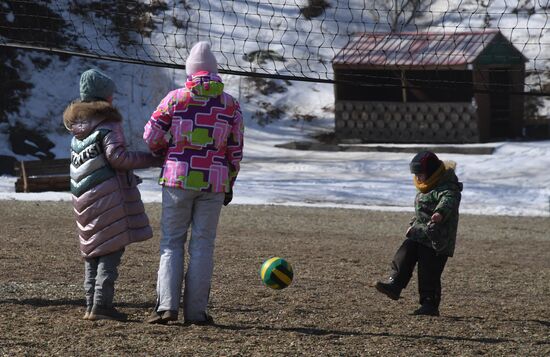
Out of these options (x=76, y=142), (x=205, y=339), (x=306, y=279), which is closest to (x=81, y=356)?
(x=205, y=339)

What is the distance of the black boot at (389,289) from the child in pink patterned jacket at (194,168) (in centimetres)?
145

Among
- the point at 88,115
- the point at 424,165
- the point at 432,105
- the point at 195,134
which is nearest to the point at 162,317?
the point at 195,134

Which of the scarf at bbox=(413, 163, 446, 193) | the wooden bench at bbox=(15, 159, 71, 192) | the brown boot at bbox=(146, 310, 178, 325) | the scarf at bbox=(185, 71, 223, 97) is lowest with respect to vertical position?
the brown boot at bbox=(146, 310, 178, 325)

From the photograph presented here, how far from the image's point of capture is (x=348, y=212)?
16203mm

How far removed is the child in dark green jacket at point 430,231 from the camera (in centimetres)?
738

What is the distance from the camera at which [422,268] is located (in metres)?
7.50

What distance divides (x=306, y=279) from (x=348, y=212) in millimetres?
7083

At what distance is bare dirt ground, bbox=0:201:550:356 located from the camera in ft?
20.0

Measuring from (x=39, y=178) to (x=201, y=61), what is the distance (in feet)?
40.9

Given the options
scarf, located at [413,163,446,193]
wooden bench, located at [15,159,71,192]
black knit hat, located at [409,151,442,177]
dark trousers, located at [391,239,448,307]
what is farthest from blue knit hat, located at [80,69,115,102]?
wooden bench, located at [15,159,71,192]

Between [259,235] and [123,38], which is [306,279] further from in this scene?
[123,38]

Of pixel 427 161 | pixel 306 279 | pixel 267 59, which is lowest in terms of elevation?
pixel 306 279

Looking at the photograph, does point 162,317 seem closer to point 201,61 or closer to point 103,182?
point 103,182

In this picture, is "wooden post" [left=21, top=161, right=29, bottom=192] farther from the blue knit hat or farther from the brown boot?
the brown boot
